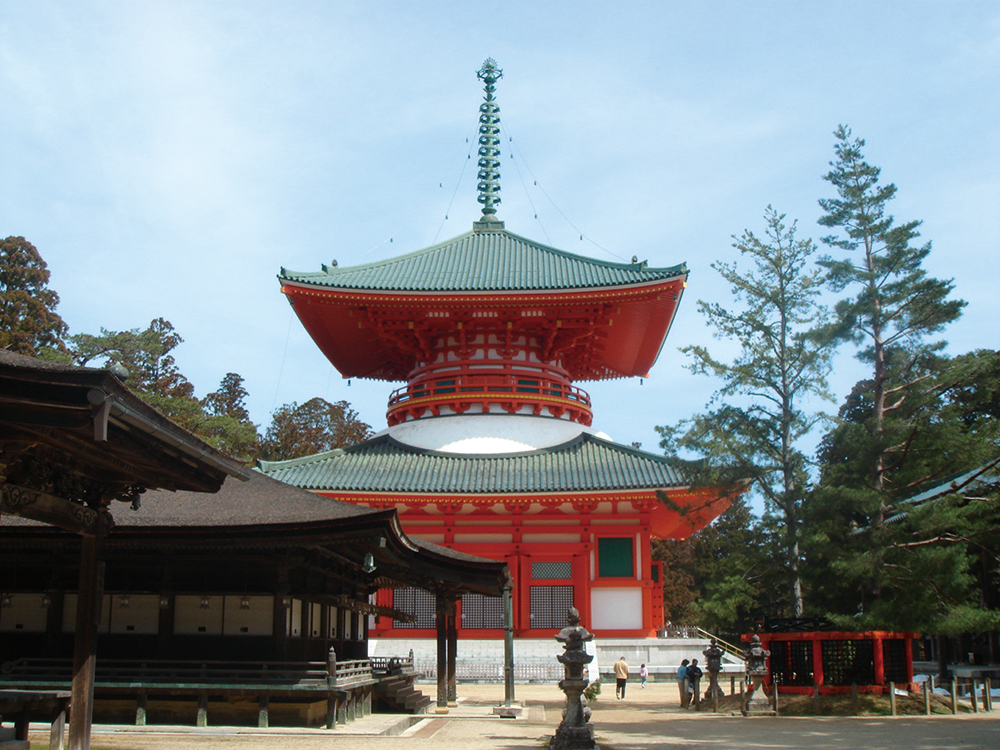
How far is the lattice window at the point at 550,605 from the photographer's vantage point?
29.4m

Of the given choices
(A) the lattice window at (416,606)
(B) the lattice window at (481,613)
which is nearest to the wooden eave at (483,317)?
(A) the lattice window at (416,606)

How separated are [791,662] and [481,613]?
446 inches

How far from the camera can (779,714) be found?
19.6 meters

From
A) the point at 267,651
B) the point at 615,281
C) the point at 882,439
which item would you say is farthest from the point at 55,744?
the point at 615,281

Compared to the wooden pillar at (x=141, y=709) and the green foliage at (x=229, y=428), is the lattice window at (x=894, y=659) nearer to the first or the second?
the wooden pillar at (x=141, y=709)

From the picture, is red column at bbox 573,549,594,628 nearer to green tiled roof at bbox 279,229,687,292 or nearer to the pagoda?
the pagoda

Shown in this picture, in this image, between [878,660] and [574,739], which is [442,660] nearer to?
[574,739]

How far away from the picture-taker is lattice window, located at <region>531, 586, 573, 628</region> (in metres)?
29.4

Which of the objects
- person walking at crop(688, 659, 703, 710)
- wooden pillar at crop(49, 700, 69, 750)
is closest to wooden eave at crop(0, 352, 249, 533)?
wooden pillar at crop(49, 700, 69, 750)

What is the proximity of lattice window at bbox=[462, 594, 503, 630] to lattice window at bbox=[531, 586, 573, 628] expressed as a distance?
110 centimetres

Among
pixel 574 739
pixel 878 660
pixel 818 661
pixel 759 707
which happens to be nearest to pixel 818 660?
pixel 818 661

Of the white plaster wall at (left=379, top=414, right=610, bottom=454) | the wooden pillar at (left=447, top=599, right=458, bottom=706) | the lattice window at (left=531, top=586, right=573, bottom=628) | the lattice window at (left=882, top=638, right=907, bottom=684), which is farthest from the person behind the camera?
the white plaster wall at (left=379, top=414, right=610, bottom=454)

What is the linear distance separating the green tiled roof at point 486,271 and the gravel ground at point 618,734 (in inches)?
612

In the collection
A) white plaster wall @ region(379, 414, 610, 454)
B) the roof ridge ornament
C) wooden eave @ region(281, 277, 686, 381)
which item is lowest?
white plaster wall @ region(379, 414, 610, 454)
